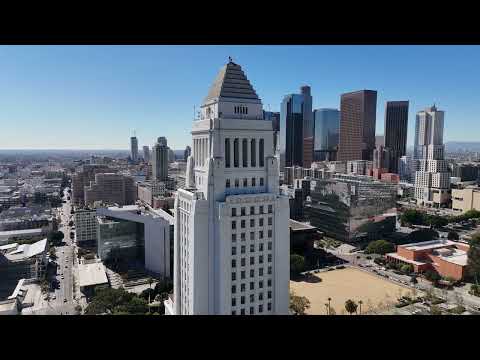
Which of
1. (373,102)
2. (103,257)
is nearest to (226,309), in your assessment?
(103,257)

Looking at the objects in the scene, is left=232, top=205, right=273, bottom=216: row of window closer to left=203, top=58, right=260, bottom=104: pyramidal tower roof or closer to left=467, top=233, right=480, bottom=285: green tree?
left=203, top=58, right=260, bottom=104: pyramidal tower roof

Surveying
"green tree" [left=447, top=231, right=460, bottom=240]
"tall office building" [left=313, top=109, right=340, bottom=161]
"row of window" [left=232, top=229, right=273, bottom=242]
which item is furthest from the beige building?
"tall office building" [left=313, top=109, right=340, bottom=161]

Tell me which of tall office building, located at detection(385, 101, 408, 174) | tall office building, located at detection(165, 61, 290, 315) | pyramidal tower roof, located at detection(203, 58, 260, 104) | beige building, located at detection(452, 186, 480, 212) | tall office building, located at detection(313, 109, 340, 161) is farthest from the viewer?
tall office building, located at detection(313, 109, 340, 161)

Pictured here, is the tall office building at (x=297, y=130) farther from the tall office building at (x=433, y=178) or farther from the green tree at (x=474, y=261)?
the green tree at (x=474, y=261)

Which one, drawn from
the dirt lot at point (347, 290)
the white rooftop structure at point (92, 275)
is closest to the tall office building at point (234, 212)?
the dirt lot at point (347, 290)

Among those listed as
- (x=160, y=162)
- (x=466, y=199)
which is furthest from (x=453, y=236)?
(x=160, y=162)

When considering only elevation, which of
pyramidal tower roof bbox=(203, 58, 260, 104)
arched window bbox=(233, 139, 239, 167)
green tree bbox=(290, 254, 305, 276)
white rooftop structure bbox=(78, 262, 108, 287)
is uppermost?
pyramidal tower roof bbox=(203, 58, 260, 104)

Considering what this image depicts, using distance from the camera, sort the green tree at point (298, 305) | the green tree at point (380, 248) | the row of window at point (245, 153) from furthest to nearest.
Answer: the green tree at point (380, 248)
the green tree at point (298, 305)
the row of window at point (245, 153)
